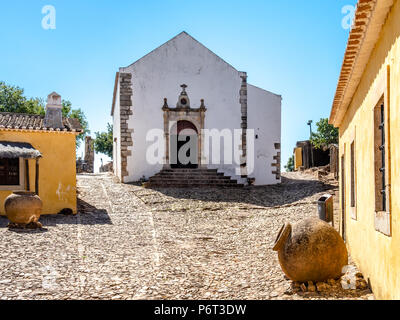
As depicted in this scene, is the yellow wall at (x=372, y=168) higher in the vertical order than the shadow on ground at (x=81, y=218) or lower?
higher

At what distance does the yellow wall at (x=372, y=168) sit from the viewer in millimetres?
3779

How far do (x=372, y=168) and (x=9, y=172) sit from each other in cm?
1154

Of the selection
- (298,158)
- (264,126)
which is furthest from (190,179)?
(298,158)

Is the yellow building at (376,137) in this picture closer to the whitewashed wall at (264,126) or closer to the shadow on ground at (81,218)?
the shadow on ground at (81,218)

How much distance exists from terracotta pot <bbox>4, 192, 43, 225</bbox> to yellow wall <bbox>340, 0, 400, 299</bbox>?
26.0 feet

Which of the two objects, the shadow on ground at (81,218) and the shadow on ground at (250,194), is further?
the shadow on ground at (250,194)

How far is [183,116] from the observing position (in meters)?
20.3

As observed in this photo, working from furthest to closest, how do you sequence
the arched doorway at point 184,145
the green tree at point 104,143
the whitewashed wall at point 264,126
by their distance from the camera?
the green tree at point 104,143, the whitewashed wall at point 264,126, the arched doorway at point 184,145

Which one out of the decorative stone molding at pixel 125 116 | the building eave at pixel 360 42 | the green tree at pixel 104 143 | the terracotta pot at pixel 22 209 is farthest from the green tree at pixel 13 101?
the building eave at pixel 360 42

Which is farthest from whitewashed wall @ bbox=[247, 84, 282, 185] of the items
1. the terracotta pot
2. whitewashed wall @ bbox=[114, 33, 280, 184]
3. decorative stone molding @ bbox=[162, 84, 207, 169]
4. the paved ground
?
the terracotta pot

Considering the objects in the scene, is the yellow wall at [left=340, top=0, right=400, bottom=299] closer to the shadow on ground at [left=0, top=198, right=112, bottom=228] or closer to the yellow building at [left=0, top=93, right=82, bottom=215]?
the shadow on ground at [left=0, top=198, right=112, bottom=228]

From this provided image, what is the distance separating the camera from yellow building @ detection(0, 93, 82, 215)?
514 inches

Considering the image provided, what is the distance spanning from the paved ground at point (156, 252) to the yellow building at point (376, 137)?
84cm

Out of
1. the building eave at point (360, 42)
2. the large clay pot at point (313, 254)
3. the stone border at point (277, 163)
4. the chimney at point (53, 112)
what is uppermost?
the chimney at point (53, 112)
